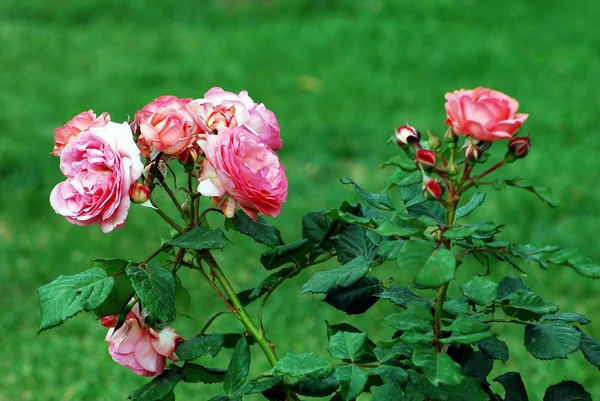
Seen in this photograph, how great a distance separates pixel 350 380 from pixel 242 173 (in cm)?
33

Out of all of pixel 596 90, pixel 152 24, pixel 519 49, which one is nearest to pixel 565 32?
pixel 519 49

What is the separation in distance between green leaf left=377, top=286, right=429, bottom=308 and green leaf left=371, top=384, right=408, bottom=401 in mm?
115

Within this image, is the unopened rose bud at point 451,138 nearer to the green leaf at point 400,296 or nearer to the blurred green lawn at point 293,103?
the green leaf at point 400,296

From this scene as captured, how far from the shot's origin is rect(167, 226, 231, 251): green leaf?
1.40m

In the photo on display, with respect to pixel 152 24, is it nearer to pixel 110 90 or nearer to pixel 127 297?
pixel 110 90

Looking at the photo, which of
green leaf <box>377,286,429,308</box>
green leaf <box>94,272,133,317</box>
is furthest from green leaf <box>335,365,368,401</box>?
green leaf <box>94,272,133,317</box>

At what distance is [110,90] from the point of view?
6168 mm

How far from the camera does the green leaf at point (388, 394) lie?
135 centimetres

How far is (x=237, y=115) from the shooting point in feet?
4.86

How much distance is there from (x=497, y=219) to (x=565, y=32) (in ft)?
12.4

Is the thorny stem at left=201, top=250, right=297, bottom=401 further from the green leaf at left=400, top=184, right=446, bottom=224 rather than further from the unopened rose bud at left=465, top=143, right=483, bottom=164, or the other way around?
the unopened rose bud at left=465, top=143, right=483, bottom=164

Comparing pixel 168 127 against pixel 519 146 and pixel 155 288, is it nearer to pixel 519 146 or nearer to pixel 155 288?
pixel 155 288

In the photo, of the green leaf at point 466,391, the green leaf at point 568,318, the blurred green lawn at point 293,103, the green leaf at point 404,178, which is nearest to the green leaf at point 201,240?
the green leaf at point 404,178

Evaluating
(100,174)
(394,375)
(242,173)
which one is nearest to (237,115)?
(242,173)
